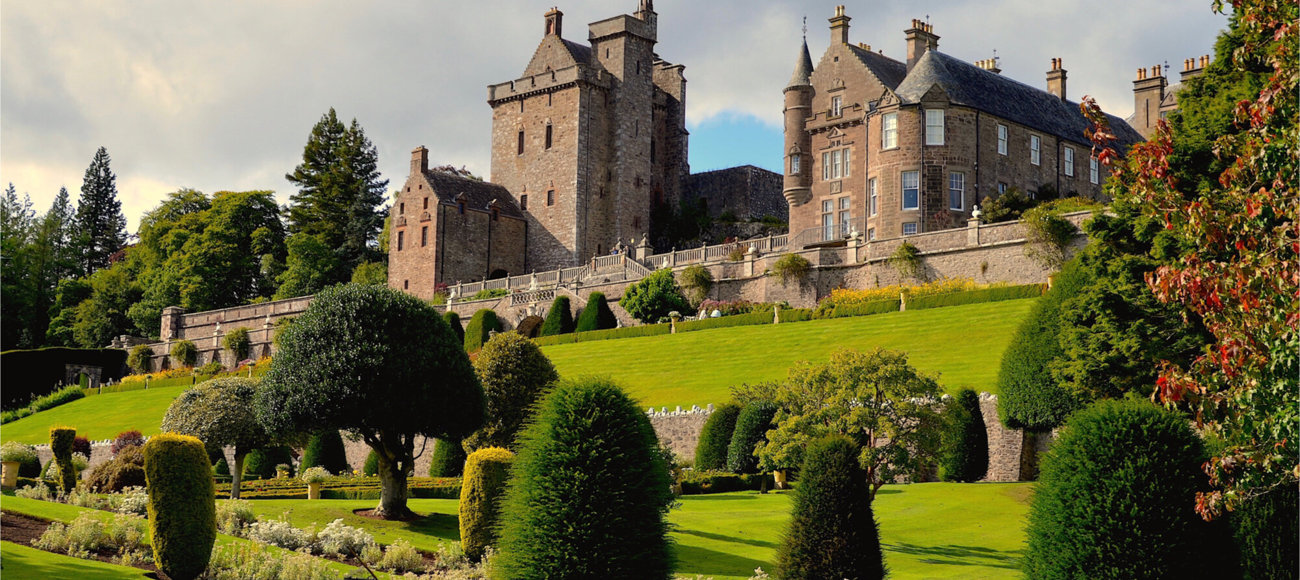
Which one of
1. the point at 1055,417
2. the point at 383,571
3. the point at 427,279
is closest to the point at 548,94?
the point at 427,279

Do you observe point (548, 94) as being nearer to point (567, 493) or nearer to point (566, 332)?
point (566, 332)

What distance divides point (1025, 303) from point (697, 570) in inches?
962

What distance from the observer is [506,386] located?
1222 inches

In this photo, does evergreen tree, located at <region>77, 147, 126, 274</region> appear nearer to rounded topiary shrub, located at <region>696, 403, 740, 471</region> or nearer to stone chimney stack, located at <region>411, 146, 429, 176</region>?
stone chimney stack, located at <region>411, 146, 429, 176</region>

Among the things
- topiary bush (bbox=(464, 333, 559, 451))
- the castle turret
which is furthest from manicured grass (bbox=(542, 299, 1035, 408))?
the castle turret

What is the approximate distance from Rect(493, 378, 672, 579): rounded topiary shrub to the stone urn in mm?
21177

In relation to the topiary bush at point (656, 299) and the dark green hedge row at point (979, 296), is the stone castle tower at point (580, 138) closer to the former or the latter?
the topiary bush at point (656, 299)

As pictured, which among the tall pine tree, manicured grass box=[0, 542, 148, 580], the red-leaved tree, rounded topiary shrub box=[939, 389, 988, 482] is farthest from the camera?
the tall pine tree

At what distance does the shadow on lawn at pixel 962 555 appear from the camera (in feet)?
67.7

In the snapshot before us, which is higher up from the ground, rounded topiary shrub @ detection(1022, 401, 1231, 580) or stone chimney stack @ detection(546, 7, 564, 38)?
stone chimney stack @ detection(546, 7, 564, 38)

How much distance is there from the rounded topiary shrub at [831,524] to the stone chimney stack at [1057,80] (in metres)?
50.1

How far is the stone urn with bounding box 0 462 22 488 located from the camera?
104 ft

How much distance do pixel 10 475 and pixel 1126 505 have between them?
26740 mm

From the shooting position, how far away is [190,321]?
75188 mm
